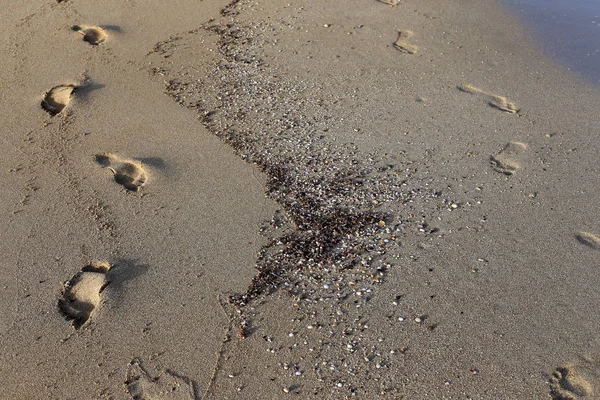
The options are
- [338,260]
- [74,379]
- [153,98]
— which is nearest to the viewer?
[74,379]

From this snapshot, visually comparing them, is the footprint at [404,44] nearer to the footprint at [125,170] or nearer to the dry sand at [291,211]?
the dry sand at [291,211]

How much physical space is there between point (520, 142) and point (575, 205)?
890mm

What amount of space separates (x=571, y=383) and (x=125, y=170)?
3.58 metres

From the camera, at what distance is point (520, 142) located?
552 cm

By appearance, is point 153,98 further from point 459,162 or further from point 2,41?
point 459,162

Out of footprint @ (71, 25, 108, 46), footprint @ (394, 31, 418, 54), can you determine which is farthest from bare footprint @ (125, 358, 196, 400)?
footprint @ (394, 31, 418, 54)

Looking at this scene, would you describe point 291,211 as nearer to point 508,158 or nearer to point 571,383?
point 508,158

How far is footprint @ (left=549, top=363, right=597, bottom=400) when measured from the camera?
3.48 m

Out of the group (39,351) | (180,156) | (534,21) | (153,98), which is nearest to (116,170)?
(180,156)

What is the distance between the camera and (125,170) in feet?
16.5

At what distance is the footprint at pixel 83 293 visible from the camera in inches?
152

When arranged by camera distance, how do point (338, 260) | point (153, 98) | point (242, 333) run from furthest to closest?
point (153, 98)
point (338, 260)
point (242, 333)

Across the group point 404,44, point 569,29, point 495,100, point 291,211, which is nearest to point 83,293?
point 291,211

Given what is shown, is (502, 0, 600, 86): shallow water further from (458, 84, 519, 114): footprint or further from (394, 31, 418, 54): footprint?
(394, 31, 418, 54): footprint
